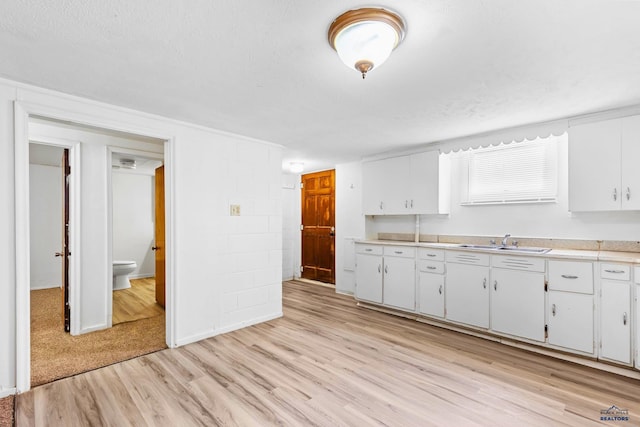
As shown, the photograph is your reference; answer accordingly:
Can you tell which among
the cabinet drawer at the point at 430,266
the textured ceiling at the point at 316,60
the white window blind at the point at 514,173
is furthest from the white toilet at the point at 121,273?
the white window blind at the point at 514,173

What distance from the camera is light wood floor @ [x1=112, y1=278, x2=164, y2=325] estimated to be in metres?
4.01

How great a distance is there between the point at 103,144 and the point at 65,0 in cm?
252

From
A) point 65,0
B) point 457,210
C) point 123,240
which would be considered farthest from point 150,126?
point 123,240

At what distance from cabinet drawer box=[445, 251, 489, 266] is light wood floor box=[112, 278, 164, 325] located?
3845mm

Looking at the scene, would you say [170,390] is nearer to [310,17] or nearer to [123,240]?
[310,17]

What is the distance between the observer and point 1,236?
7.19ft

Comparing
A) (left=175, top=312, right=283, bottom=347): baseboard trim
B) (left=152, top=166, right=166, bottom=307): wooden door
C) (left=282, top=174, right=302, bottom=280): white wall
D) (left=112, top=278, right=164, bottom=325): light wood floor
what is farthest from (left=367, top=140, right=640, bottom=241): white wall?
(left=112, top=278, right=164, bottom=325): light wood floor

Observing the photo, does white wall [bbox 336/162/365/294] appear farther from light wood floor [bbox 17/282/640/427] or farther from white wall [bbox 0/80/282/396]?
light wood floor [bbox 17/282/640/427]

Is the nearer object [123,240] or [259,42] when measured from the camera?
[259,42]

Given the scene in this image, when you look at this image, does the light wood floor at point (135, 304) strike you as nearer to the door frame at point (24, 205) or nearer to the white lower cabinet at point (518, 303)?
the door frame at point (24, 205)

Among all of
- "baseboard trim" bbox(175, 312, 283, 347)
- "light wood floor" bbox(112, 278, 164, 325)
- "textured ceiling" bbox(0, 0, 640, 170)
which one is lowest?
"light wood floor" bbox(112, 278, 164, 325)

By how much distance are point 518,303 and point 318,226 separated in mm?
3727

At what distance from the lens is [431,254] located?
3.84 m

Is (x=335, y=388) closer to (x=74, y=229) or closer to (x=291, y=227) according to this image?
(x=74, y=229)
